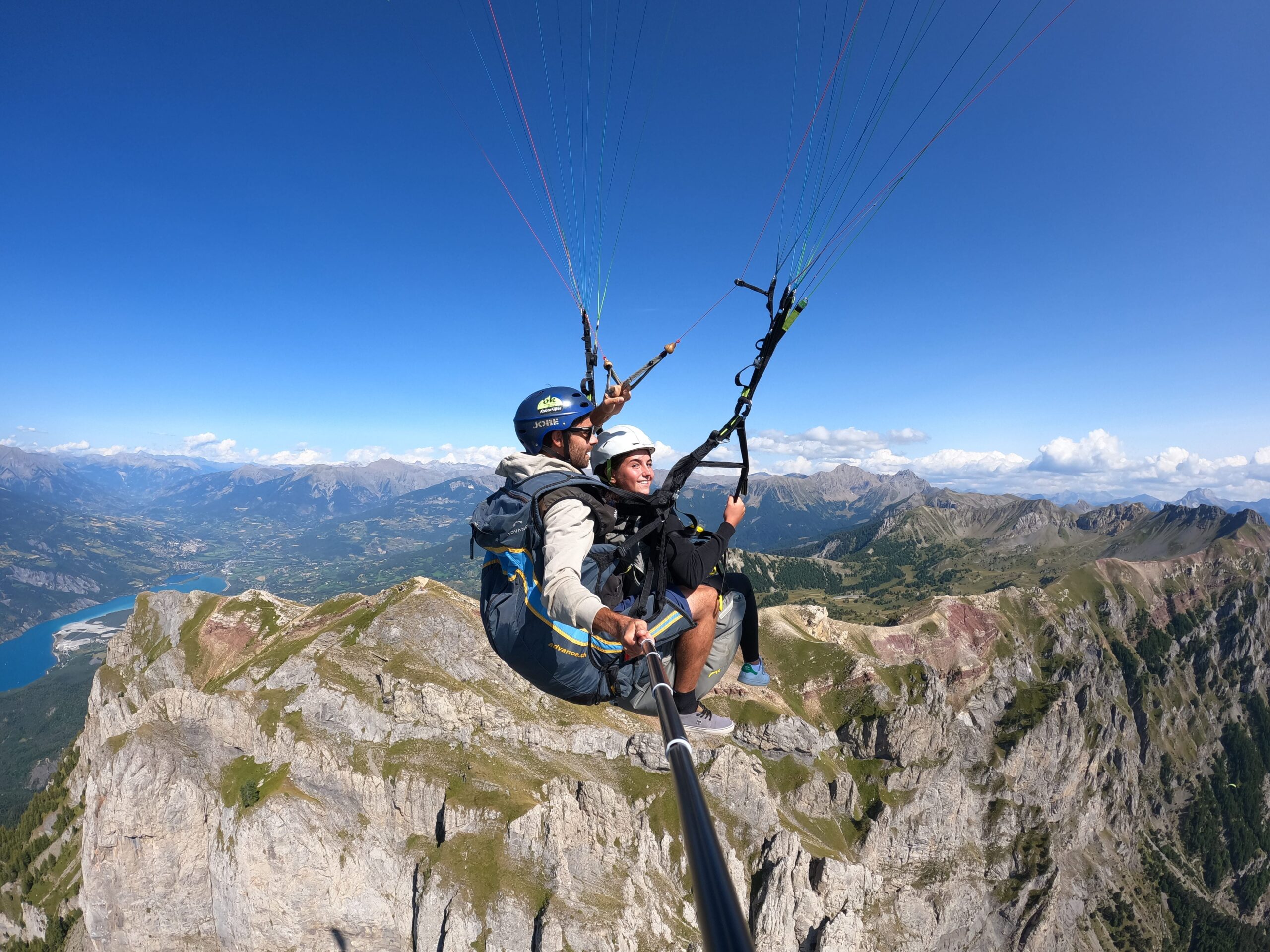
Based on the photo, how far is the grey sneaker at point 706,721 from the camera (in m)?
10.5

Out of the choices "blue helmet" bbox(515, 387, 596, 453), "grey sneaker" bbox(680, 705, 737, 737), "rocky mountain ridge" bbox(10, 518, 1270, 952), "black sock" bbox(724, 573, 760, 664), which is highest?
"blue helmet" bbox(515, 387, 596, 453)

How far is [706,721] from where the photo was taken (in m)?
10.9

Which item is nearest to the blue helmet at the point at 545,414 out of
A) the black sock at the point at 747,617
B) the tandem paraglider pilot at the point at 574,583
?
the tandem paraglider pilot at the point at 574,583

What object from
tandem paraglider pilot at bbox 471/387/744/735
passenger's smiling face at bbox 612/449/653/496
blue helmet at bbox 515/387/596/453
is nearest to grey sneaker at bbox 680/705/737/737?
tandem paraglider pilot at bbox 471/387/744/735

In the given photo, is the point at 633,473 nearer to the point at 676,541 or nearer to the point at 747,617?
the point at 676,541

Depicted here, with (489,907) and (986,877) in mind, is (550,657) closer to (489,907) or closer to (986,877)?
(489,907)

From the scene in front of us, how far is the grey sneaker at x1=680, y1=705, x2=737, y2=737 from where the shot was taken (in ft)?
34.3

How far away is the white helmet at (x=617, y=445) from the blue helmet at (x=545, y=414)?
0.69 metres

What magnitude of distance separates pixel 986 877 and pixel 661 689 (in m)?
134

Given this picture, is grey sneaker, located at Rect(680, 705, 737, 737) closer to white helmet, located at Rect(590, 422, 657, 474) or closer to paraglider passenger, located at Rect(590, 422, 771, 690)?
→ paraglider passenger, located at Rect(590, 422, 771, 690)

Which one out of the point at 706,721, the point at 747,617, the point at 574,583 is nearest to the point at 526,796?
the point at 706,721

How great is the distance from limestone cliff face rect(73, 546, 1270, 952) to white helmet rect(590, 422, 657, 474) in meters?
59.9

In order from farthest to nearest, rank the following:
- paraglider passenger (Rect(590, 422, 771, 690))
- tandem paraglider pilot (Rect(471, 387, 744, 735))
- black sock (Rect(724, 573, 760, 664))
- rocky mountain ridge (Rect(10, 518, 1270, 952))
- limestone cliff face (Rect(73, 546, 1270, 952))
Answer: rocky mountain ridge (Rect(10, 518, 1270, 952)) → limestone cliff face (Rect(73, 546, 1270, 952)) → black sock (Rect(724, 573, 760, 664)) → paraglider passenger (Rect(590, 422, 771, 690)) → tandem paraglider pilot (Rect(471, 387, 744, 735))

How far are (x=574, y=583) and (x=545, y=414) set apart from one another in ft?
12.9
